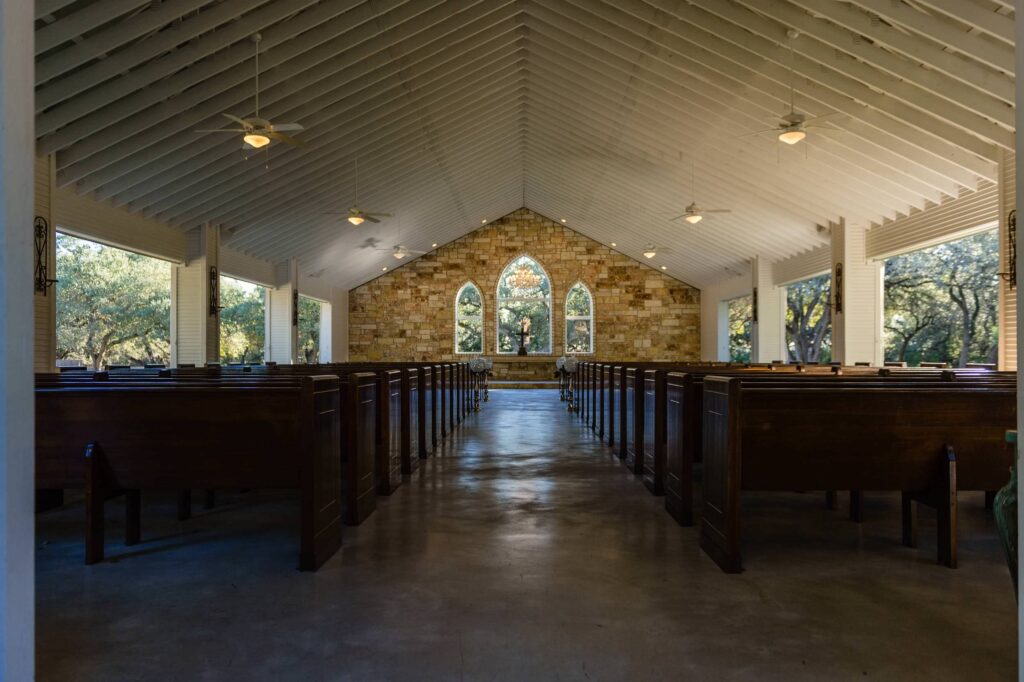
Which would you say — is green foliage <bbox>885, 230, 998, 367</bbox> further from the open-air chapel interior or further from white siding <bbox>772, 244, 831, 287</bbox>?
white siding <bbox>772, 244, 831, 287</bbox>

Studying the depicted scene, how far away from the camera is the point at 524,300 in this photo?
18.6 m

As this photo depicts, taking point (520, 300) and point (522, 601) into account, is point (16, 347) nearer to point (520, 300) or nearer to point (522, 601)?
point (522, 601)

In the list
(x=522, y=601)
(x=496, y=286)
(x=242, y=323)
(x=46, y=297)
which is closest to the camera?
(x=522, y=601)

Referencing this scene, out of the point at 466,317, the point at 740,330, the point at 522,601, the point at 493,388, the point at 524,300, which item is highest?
the point at 524,300

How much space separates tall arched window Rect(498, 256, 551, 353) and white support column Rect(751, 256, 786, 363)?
585 centimetres

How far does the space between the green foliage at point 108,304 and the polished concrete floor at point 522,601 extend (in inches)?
575

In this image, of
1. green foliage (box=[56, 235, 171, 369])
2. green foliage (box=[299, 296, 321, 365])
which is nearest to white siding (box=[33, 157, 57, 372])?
green foliage (box=[56, 235, 171, 369])

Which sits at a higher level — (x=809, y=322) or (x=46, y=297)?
(x=809, y=322)

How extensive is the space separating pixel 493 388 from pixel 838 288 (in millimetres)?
8573

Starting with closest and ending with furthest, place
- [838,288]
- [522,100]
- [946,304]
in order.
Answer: [522,100] < [838,288] < [946,304]

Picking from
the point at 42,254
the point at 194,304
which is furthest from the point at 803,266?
the point at 42,254

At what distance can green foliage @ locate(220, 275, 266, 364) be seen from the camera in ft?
67.4

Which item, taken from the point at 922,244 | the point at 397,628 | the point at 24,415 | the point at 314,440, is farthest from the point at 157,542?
the point at 922,244

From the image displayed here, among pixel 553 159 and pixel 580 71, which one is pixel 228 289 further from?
pixel 580 71
